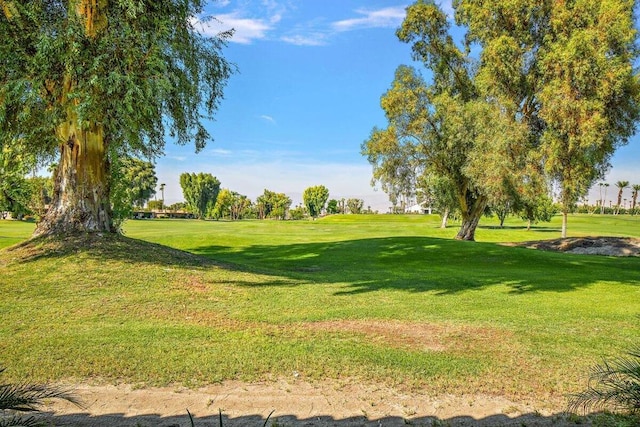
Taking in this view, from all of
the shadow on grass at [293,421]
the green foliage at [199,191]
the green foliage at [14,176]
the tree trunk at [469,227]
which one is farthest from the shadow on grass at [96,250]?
the green foliage at [199,191]

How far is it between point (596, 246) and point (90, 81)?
97.3 ft

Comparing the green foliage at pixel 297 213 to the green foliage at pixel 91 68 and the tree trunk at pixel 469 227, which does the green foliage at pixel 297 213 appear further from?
the green foliage at pixel 91 68

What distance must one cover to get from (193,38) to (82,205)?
6.63 m

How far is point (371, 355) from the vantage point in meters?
6.44

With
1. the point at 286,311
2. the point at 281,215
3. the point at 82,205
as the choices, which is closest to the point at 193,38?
the point at 82,205

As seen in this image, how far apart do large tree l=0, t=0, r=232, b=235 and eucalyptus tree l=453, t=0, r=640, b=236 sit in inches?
511

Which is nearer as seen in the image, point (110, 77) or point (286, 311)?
point (286, 311)

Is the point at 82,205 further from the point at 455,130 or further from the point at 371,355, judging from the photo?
the point at 455,130

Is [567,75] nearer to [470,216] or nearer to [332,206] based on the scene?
[470,216]

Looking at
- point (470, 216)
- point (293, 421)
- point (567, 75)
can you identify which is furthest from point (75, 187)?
point (470, 216)

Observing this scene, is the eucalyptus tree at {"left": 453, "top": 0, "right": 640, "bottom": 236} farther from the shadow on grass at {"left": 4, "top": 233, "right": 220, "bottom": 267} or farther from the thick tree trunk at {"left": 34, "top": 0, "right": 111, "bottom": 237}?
the thick tree trunk at {"left": 34, "top": 0, "right": 111, "bottom": 237}

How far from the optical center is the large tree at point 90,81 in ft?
37.3

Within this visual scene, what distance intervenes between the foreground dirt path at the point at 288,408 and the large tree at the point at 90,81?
8.50 m

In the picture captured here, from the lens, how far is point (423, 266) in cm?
1786
